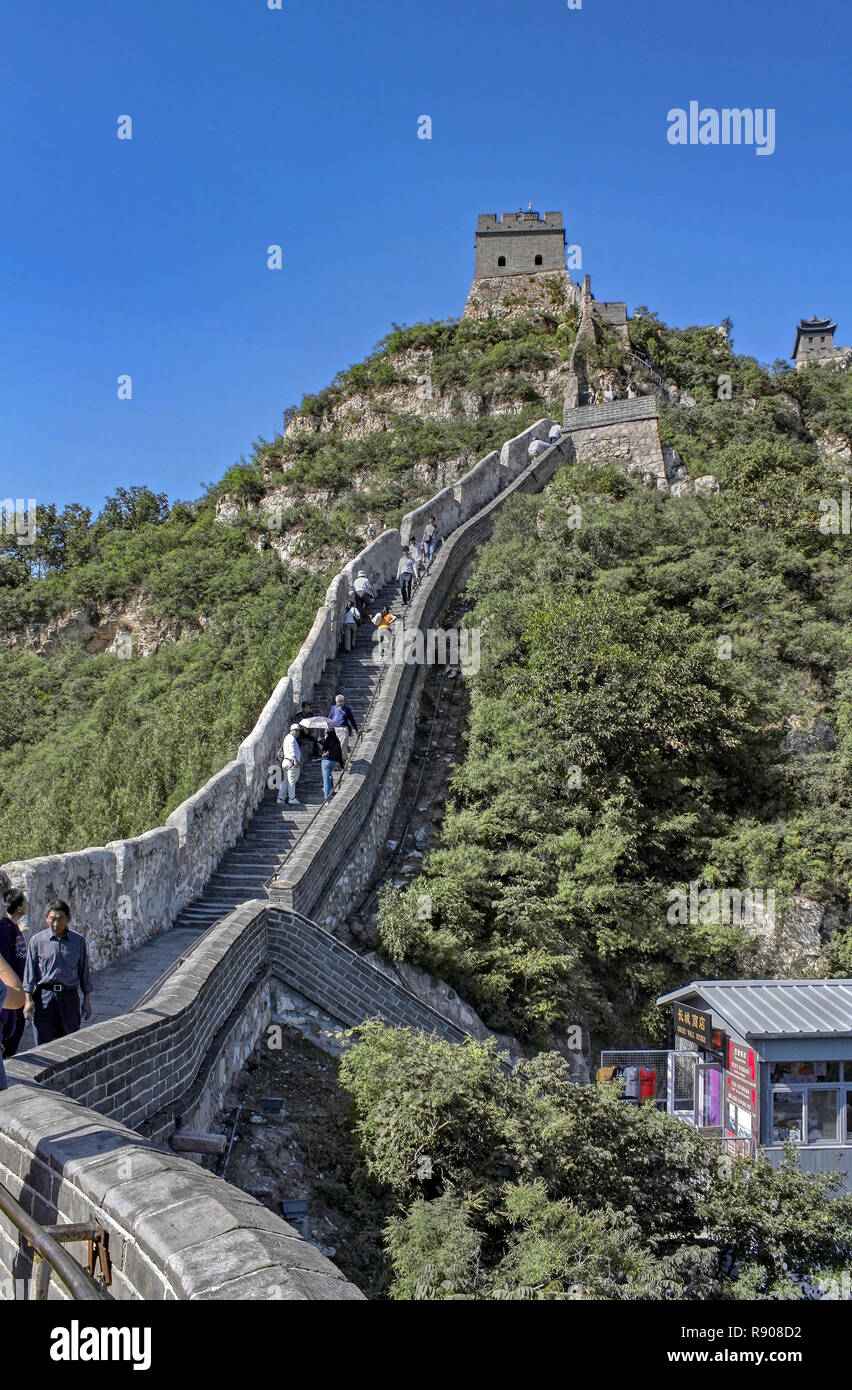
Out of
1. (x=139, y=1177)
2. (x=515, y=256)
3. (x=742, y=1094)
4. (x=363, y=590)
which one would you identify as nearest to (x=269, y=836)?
(x=742, y=1094)

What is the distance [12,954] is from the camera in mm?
6000

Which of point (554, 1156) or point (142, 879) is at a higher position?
point (142, 879)

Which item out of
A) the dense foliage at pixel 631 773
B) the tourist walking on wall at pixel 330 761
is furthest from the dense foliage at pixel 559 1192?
the tourist walking on wall at pixel 330 761

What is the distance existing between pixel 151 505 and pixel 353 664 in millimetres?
23567

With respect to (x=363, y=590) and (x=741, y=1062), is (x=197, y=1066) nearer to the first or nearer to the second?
(x=741, y=1062)

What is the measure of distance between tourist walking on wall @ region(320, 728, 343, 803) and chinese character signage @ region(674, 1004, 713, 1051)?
5167 mm

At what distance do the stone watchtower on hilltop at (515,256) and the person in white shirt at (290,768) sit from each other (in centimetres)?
3326

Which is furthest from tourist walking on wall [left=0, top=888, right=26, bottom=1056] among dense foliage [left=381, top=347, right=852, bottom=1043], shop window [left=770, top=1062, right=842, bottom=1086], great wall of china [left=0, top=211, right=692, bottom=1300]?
shop window [left=770, top=1062, right=842, bottom=1086]

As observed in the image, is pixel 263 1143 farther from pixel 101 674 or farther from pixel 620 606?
pixel 101 674

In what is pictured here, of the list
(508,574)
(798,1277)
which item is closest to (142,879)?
(798,1277)

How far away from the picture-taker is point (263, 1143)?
728 cm

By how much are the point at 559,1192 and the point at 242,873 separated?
5.38 m

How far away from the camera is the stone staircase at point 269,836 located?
1038cm

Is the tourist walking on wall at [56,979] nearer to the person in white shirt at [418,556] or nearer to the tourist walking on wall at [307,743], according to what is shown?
the tourist walking on wall at [307,743]
